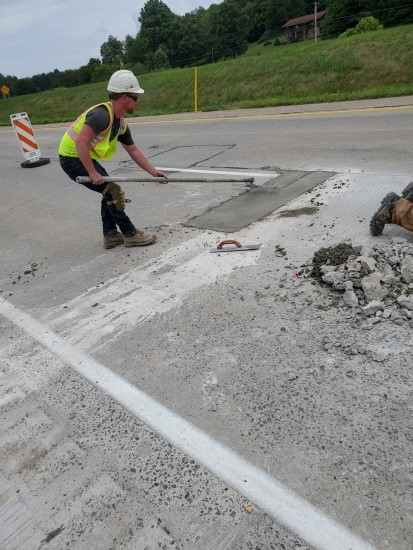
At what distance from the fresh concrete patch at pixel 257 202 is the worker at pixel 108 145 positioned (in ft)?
2.56

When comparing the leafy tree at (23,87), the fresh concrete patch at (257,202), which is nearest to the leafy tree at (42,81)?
the leafy tree at (23,87)

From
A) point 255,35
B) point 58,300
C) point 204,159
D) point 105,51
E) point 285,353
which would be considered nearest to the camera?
point 285,353

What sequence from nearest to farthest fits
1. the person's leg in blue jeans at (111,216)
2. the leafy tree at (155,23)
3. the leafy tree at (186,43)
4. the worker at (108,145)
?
the worker at (108,145) → the person's leg in blue jeans at (111,216) → the leafy tree at (186,43) → the leafy tree at (155,23)

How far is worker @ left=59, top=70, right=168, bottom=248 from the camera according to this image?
13.5 ft

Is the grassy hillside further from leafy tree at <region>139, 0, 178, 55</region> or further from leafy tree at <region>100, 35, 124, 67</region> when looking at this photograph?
leafy tree at <region>100, 35, 124, 67</region>

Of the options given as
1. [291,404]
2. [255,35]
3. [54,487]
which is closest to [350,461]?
[291,404]

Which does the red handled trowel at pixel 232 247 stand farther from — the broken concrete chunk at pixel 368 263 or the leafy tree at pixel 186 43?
the leafy tree at pixel 186 43

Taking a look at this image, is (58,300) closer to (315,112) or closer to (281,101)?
(315,112)

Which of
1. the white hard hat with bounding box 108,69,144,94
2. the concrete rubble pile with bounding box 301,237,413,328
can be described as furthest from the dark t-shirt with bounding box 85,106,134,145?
the concrete rubble pile with bounding box 301,237,413,328

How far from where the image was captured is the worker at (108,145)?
4.12m

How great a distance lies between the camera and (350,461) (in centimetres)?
207

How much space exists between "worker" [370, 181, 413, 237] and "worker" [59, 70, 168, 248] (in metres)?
2.32

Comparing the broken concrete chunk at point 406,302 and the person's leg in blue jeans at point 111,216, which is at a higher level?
the person's leg in blue jeans at point 111,216

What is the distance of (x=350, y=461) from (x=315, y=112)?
11.2 meters
